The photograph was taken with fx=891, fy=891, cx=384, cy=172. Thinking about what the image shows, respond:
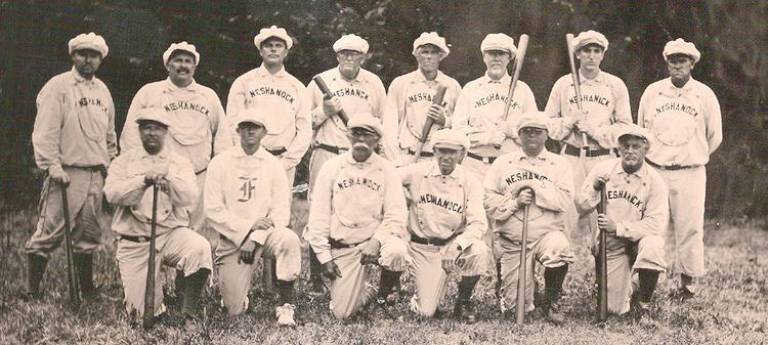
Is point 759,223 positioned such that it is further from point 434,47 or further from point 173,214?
point 173,214

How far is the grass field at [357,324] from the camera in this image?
17.6 feet

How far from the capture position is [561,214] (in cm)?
627

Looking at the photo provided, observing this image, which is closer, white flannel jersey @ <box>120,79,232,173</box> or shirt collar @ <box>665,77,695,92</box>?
white flannel jersey @ <box>120,79,232,173</box>

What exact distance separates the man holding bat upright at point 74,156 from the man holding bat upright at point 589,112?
11.2 feet

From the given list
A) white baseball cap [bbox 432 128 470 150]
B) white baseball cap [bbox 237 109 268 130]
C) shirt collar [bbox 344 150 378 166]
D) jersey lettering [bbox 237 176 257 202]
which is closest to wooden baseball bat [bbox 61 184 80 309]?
jersey lettering [bbox 237 176 257 202]

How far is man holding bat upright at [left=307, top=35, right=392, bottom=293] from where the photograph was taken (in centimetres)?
675

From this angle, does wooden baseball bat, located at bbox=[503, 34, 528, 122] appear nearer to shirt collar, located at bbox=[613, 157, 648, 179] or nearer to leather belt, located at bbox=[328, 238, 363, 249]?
shirt collar, located at bbox=[613, 157, 648, 179]

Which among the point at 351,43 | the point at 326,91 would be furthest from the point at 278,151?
the point at 351,43

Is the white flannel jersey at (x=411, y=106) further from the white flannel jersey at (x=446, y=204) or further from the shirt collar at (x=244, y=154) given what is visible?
the shirt collar at (x=244, y=154)

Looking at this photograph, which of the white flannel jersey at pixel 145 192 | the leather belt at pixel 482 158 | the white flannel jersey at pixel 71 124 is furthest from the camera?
the leather belt at pixel 482 158

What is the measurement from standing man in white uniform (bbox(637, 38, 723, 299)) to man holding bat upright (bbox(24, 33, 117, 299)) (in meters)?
4.17

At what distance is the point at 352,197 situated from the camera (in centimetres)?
602

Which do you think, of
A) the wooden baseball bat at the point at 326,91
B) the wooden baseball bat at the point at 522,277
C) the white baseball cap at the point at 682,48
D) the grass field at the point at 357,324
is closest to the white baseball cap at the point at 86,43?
the wooden baseball bat at the point at 326,91

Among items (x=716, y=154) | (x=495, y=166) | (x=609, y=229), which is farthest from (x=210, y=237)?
(x=716, y=154)
